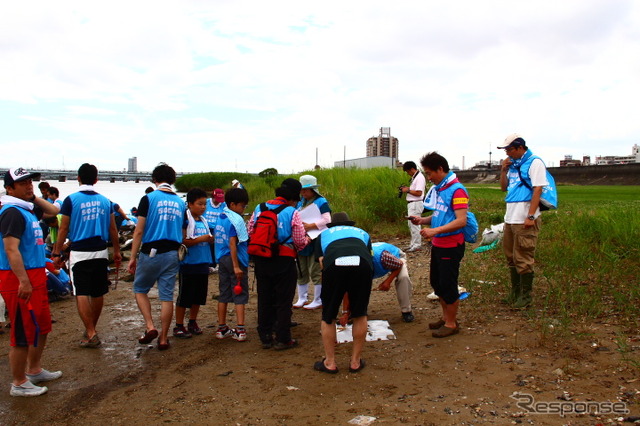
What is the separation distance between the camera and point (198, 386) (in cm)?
441

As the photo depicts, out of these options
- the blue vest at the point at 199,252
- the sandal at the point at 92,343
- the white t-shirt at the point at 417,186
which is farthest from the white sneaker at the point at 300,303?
the white t-shirt at the point at 417,186

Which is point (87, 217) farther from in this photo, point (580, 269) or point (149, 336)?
point (580, 269)

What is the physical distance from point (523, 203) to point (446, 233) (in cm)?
112

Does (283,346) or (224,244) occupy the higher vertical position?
(224,244)

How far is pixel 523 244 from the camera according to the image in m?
5.43

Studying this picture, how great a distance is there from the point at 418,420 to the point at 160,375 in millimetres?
2515

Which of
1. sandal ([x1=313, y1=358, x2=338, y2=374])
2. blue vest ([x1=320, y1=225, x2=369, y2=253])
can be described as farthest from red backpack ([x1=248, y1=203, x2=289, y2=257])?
sandal ([x1=313, y1=358, x2=338, y2=374])

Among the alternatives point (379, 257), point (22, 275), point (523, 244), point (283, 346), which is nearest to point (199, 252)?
point (283, 346)

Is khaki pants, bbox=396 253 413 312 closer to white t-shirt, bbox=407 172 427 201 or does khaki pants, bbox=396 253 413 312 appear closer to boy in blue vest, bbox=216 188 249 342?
boy in blue vest, bbox=216 188 249 342

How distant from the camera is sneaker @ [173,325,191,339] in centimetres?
582

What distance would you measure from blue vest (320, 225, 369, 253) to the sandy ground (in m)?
1.17

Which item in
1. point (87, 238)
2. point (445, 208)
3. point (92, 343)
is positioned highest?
point (445, 208)

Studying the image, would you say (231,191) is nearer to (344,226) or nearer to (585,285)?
(344,226)

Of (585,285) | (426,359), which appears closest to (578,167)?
(585,285)
